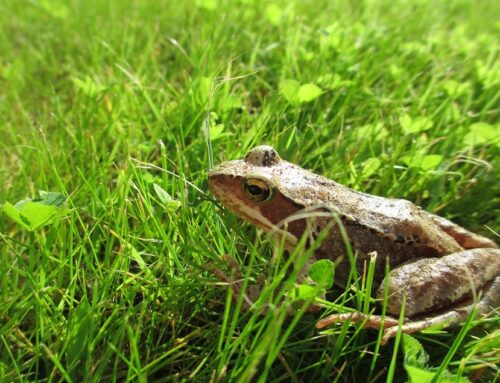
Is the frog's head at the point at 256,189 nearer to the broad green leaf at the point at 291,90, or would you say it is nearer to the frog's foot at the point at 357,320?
the frog's foot at the point at 357,320

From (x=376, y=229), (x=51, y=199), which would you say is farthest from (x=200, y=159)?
(x=376, y=229)

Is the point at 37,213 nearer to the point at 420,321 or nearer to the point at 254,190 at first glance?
the point at 254,190

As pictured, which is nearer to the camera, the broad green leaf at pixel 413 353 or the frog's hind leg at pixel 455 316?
the broad green leaf at pixel 413 353

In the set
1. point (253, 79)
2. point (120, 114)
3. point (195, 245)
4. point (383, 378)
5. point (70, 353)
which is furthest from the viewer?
point (253, 79)

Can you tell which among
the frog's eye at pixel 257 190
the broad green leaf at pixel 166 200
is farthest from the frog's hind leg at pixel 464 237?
the broad green leaf at pixel 166 200

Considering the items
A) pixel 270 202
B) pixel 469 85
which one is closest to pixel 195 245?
pixel 270 202

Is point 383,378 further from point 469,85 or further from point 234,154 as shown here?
point 469,85
